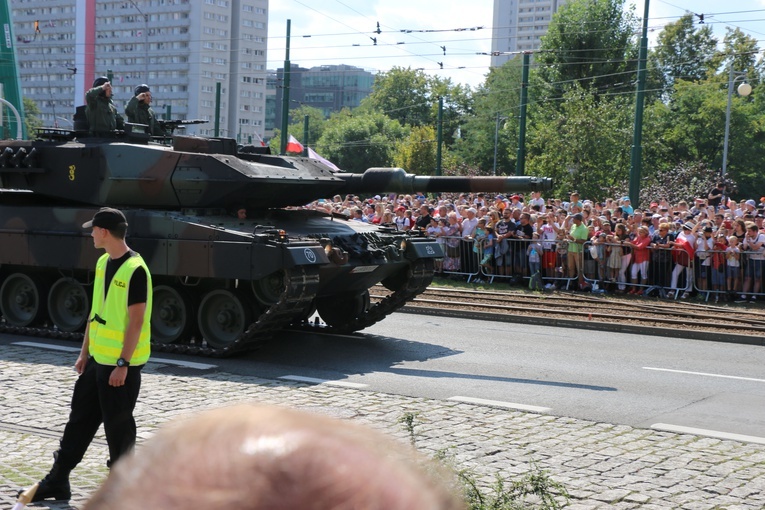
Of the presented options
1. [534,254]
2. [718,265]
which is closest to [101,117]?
[534,254]

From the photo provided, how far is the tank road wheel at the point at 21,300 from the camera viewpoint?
1481cm

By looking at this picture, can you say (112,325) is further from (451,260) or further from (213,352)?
(451,260)

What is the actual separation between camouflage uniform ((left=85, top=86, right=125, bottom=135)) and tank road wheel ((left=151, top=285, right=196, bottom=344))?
103 inches

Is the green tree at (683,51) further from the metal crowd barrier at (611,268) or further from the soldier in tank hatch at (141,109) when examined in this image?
the soldier in tank hatch at (141,109)

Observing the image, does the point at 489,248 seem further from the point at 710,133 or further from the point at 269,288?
the point at 710,133

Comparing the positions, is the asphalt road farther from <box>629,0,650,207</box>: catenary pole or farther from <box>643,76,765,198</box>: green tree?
<box>643,76,765,198</box>: green tree

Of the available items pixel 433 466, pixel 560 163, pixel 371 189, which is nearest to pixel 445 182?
pixel 371 189

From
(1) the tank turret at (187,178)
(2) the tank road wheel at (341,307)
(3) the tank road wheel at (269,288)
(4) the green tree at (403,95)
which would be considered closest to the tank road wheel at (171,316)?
(3) the tank road wheel at (269,288)

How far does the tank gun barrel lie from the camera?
1371cm

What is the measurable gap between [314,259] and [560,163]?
31907 millimetres

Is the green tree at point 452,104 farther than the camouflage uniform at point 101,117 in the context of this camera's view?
Yes

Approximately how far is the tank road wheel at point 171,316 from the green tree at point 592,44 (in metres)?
48.9

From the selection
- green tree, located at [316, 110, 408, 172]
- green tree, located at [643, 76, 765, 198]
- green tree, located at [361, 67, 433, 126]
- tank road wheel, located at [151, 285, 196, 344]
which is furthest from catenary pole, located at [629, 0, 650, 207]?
green tree, located at [361, 67, 433, 126]

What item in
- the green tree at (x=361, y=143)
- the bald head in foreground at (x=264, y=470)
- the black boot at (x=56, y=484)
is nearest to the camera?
the bald head in foreground at (x=264, y=470)
